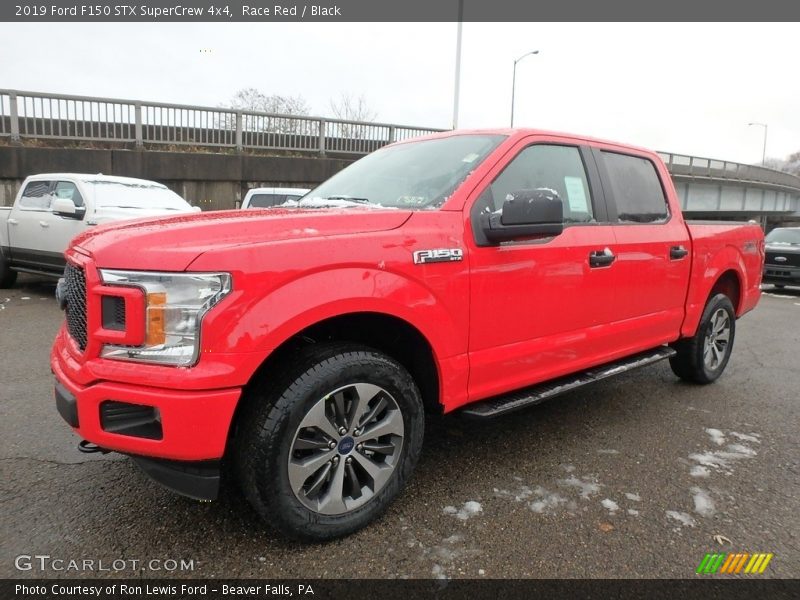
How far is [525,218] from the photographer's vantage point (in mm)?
2637

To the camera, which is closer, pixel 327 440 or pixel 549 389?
pixel 327 440

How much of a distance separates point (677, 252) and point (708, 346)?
1203 millimetres

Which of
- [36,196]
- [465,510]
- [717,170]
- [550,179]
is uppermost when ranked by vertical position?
[717,170]

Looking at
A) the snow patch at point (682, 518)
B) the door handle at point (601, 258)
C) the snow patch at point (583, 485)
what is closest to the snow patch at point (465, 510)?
the snow patch at point (583, 485)

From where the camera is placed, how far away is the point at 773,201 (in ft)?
111

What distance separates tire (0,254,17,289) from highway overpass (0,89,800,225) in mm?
4644

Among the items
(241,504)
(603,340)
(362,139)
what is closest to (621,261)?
(603,340)

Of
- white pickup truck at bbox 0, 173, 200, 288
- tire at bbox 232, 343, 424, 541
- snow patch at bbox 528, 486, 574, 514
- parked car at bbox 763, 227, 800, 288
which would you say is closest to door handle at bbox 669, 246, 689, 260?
snow patch at bbox 528, 486, 574, 514

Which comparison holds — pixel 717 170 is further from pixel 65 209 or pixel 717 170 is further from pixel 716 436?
pixel 65 209

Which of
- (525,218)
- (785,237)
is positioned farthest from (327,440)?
(785,237)

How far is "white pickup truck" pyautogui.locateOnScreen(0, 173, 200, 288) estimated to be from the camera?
25.3ft

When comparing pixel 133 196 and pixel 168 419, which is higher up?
pixel 133 196

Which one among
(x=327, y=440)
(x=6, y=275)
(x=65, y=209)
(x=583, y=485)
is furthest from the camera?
(x=6, y=275)

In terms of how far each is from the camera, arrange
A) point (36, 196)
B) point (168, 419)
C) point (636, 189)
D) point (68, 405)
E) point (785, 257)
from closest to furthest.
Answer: point (168, 419), point (68, 405), point (636, 189), point (36, 196), point (785, 257)
